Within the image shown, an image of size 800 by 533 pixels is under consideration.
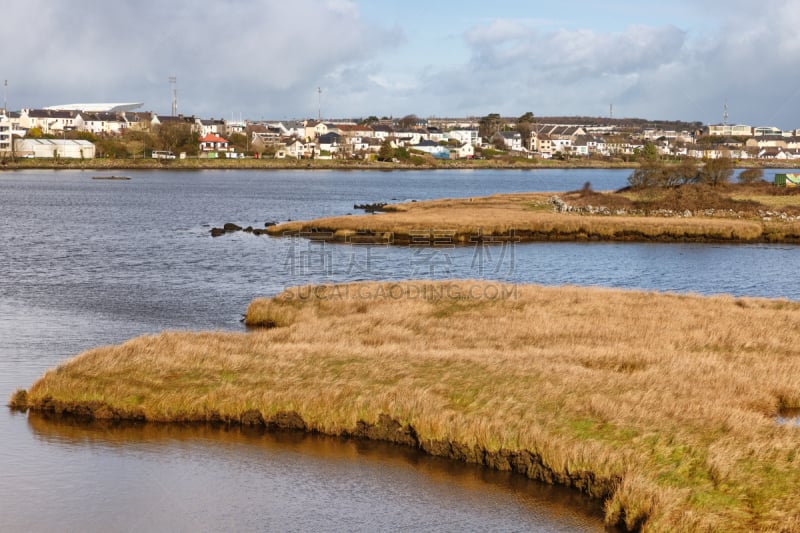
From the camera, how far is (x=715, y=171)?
327 feet

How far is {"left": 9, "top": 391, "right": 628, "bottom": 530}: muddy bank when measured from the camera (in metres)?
19.5

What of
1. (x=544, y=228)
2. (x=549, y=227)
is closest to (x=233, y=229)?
(x=544, y=228)

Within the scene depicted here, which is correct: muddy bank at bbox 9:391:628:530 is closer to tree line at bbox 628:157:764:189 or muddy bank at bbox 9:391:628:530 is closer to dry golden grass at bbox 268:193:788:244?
dry golden grass at bbox 268:193:788:244

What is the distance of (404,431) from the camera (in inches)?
882

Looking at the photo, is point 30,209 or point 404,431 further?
point 30,209

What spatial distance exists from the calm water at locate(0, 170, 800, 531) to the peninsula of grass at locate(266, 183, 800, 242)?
161 inches

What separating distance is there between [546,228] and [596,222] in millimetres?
4496

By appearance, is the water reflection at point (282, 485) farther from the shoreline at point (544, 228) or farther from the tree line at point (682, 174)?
the tree line at point (682, 174)

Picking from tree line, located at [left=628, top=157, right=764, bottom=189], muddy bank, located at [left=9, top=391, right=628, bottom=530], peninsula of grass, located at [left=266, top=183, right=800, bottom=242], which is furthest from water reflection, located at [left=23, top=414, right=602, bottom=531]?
tree line, located at [left=628, top=157, right=764, bottom=189]

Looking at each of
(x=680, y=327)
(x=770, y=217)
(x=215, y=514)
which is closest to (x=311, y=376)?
(x=215, y=514)

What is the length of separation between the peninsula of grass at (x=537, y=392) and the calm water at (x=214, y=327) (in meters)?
0.74

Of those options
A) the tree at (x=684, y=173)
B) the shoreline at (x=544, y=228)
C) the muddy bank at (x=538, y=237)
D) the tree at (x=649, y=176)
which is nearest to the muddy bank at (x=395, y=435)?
the shoreline at (x=544, y=228)

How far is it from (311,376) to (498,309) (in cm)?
1161

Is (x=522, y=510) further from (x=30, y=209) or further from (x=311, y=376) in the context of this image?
(x=30, y=209)
